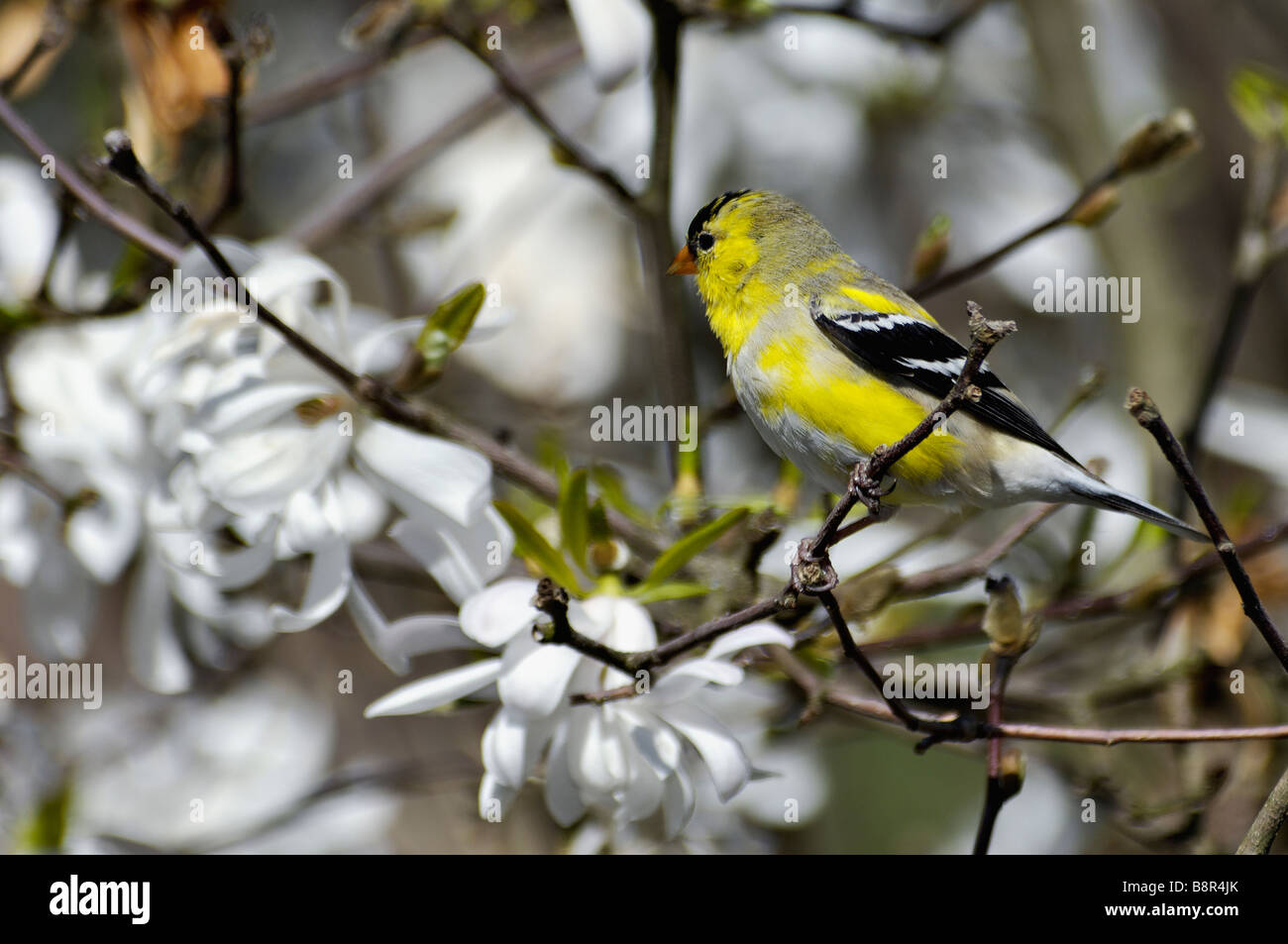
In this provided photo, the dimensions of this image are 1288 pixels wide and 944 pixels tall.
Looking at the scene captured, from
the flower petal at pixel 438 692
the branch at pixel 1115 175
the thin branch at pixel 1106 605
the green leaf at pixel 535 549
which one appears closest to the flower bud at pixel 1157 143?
the branch at pixel 1115 175

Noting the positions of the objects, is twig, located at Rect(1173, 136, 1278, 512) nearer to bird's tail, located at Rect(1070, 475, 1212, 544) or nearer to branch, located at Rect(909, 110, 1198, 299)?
branch, located at Rect(909, 110, 1198, 299)

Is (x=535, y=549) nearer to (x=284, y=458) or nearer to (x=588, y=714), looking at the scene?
(x=588, y=714)

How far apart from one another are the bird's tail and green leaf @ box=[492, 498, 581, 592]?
822 mm

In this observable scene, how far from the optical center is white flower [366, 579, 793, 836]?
1.49 metres

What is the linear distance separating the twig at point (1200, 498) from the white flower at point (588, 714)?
497 mm

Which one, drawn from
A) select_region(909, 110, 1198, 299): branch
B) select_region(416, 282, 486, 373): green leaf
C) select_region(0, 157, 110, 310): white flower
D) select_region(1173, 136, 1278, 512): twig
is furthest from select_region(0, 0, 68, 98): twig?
select_region(1173, 136, 1278, 512): twig

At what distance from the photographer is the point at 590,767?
1.55 metres

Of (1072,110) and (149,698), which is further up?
(1072,110)

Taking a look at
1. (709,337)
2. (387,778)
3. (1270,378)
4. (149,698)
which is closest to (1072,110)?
(709,337)

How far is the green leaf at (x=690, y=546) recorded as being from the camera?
162 cm

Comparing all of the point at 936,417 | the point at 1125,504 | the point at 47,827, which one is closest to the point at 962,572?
the point at 1125,504

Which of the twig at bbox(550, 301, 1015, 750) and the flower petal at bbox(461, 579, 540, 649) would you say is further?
the flower petal at bbox(461, 579, 540, 649)
